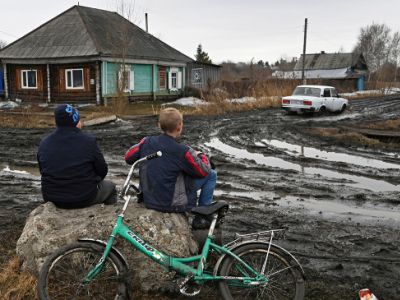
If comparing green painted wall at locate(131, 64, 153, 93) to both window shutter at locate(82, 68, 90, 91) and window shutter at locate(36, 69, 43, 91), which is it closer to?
window shutter at locate(82, 68, 90, 91)

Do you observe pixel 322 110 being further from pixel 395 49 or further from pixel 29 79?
pixel 395 49

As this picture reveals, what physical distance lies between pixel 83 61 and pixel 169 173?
25641 millimetres

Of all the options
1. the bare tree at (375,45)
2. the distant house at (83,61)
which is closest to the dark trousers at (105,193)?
the distant house at (83,61)

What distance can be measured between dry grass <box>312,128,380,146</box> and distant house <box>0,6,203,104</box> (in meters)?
13.5

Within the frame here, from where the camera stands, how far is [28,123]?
1873 centimetres

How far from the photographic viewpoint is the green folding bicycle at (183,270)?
11.8ft

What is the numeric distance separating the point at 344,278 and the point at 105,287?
2.36m

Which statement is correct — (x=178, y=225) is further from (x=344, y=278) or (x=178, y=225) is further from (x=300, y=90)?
(x=300, y=90)

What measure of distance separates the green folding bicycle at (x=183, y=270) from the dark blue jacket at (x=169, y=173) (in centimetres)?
32

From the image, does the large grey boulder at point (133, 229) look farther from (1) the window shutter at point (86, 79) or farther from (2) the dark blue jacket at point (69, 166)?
(1) the window shutter at point (86, 79)

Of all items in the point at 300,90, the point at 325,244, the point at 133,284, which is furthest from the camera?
the point at 300,90

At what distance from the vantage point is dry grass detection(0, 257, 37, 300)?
381 cm

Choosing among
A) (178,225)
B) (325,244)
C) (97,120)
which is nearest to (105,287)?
(178,225)

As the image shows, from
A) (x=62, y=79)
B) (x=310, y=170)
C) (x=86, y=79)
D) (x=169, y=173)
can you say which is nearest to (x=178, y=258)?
(x=169, y=173)
